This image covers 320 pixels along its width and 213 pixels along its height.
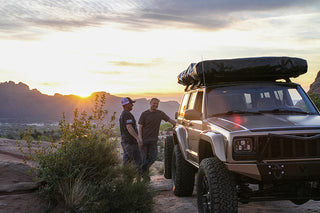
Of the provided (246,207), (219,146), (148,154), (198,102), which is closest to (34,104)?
(148,154)

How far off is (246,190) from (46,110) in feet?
413

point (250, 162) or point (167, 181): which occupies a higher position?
point (250, 162)

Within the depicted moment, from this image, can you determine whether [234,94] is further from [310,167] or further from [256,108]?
[310,167]

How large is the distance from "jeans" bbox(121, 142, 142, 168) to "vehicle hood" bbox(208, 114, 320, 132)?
374 centimetres

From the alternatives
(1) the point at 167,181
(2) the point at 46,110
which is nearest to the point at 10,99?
(2) the point at 46,110

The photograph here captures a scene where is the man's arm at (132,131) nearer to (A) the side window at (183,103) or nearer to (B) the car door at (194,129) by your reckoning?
(A) the side window at (183,103)

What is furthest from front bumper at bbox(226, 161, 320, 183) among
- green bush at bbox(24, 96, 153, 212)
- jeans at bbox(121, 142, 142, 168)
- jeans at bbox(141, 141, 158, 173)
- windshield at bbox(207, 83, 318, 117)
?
jeans at bbox(141, 141, 158, 173)

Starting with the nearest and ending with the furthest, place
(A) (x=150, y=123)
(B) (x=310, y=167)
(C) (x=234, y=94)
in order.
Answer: (B) (x=310, y=167) < (C) (x=234, y=94) < (A) (x=150, y=123)

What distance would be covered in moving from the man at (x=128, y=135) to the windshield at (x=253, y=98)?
3.09m

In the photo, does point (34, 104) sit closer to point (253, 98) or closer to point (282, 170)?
point (253, 98)

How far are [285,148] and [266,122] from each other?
1.52ft

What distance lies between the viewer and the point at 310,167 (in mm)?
4594

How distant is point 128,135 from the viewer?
9.15 meters

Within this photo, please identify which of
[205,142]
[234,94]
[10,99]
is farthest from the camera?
[10,99]
